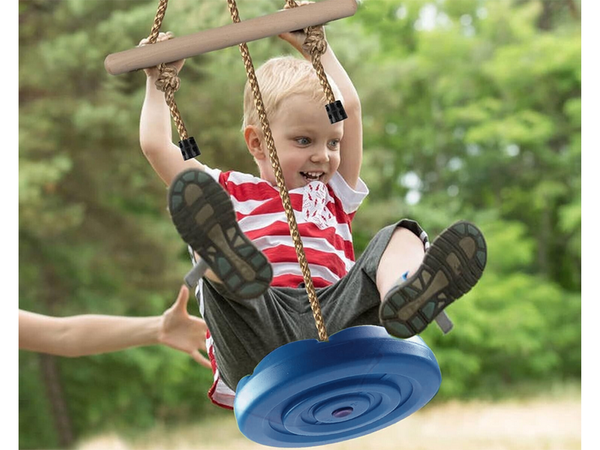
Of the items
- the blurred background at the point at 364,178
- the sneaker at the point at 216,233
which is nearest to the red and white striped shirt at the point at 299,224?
the sneaker at the point at 216,233

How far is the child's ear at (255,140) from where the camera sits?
1.98 meters

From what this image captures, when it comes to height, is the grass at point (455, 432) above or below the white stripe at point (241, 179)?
above

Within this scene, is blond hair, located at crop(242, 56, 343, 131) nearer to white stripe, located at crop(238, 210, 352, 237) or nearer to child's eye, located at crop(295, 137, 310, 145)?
child's eye, located at crop(295, 137, 310, 145)

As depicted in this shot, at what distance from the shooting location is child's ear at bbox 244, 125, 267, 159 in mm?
1981

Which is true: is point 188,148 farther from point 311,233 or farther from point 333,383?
point 333,383

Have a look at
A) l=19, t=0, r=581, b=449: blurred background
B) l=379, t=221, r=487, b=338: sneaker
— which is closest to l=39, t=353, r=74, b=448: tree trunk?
l=19, t=0, r=581, b=449: blurred background

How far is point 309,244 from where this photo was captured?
6.08 feet

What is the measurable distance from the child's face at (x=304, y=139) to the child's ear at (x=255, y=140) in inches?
4.1

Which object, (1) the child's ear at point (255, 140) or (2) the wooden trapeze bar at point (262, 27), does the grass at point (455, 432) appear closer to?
(1) the child's ear at point (255, 140)

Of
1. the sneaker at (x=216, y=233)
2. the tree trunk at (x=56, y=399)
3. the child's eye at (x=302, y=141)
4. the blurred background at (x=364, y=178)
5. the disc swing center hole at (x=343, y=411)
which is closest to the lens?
the sneaker at (x=216, y=233)

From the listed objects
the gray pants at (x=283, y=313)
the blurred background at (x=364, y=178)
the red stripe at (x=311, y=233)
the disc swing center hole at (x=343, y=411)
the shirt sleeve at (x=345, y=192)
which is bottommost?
the disc swing center hole at (x=343, y=411)

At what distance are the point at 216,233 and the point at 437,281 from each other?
1.26 ft

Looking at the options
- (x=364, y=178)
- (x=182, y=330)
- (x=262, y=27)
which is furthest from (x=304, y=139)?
(x=364, y=178)

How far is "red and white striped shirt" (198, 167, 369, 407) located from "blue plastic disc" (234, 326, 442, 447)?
21 cm
